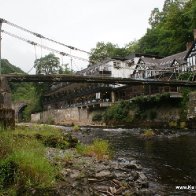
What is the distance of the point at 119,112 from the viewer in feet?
193

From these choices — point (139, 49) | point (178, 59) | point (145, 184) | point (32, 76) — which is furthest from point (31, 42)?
point (139, 49)

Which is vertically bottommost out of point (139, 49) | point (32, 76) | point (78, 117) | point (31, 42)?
point (78, 117)

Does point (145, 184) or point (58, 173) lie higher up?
point (58, 173)

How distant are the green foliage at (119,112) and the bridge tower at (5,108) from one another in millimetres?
33043

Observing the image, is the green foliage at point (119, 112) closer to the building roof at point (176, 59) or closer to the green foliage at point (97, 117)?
the green foliage at point (97, 117)

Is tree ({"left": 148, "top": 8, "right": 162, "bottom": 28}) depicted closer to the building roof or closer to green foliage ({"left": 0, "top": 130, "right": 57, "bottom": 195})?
the building roof

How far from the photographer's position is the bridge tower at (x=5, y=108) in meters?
22.3

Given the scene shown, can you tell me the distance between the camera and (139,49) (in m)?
91.9

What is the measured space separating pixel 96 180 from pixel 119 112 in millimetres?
47195

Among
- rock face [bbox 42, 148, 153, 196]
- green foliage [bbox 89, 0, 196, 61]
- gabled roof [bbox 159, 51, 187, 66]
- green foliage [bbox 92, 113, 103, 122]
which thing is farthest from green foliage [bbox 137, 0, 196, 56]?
rock face [bbox 42, 148, 153, 196]

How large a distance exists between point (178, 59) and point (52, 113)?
3833cm

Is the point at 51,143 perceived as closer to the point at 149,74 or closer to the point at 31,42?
the point at 31,42

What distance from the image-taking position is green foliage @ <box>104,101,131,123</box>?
189ft

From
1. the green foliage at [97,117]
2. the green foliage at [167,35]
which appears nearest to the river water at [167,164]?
the green foliage at [167,35]
